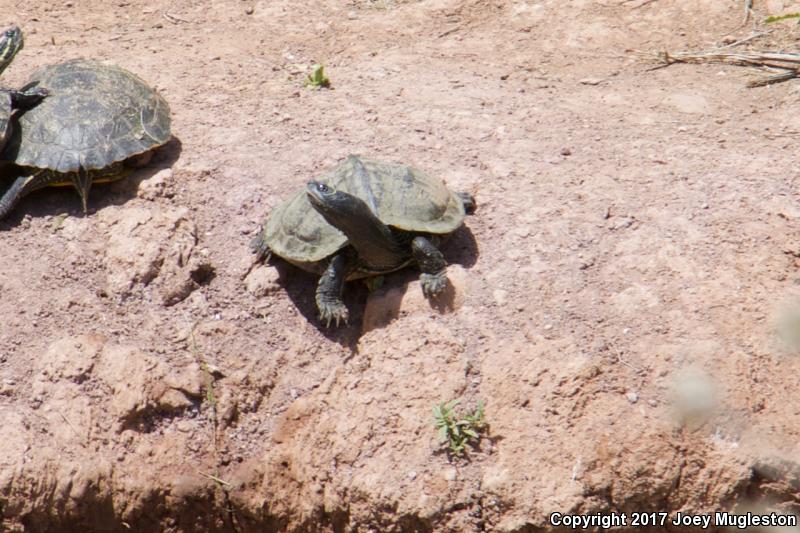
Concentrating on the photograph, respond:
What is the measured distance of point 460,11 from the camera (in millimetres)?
7512

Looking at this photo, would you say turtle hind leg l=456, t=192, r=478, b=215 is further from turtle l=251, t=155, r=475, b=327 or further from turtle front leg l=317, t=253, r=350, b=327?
turtle front leg l=317, t=253, r=350, b=327

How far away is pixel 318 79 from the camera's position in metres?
6.36

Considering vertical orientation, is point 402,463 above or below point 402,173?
below

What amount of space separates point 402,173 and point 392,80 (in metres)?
1.94

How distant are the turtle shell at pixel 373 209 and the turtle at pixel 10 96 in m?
1.82

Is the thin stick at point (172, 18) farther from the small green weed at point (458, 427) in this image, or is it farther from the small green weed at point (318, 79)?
A: the small green weed at point (458, 427)

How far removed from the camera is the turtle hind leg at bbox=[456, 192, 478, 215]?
4.95m

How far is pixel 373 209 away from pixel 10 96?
252 cm

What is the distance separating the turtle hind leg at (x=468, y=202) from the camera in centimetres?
495

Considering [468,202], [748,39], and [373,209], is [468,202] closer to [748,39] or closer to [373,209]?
[373,209]

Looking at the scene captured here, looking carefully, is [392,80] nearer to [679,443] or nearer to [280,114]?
[280,114]

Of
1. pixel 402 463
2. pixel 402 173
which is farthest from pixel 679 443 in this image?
pixel 402 173

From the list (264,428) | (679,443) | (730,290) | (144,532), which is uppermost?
(730,290)

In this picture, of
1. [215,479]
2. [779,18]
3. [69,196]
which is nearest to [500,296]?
[215,479]
